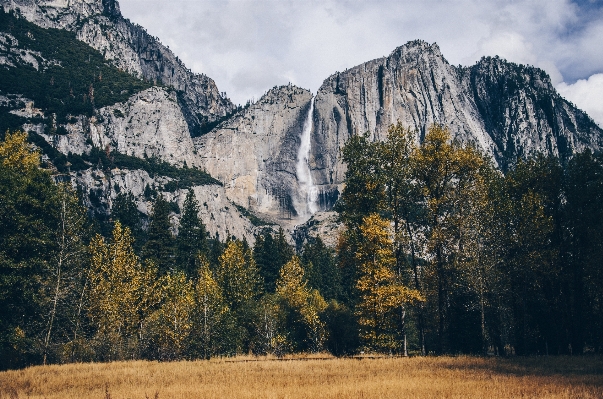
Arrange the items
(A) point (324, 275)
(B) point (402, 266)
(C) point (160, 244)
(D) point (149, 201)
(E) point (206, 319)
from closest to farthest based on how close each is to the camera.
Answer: (B) point (402, 266) < (E) point (206, 319) < (C) point (160, 244) < (A) point (324, 275) < (D) point (149, 201)

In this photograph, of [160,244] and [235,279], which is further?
[160,244]

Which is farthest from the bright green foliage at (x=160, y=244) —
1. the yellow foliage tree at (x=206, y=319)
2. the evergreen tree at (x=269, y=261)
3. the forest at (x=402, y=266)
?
the yellow foliage tree at (x=206, y=319)

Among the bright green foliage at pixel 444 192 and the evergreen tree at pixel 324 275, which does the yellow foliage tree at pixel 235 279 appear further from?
the bright green foliage at pixel 444 192

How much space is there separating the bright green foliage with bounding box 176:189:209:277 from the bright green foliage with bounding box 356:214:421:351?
135ft

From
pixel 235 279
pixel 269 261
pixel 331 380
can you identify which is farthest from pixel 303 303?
pixel 269 261

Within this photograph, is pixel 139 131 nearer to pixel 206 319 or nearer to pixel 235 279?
pixel 235 279

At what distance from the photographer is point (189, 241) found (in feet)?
220

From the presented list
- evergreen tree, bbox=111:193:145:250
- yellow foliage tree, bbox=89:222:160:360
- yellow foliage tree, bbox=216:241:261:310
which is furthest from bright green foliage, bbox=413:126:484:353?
evergreen tree, bbox=111:193:145:250

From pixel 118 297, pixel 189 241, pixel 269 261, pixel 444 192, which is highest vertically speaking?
pixel 189 241

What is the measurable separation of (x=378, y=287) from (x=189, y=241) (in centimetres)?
4600

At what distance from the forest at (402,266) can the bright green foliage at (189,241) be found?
26550 mm

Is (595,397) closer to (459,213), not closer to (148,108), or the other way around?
(459,213)

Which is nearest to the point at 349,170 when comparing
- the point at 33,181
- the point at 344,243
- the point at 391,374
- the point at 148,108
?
the point at 344,243

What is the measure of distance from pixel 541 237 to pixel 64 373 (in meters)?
28.6
